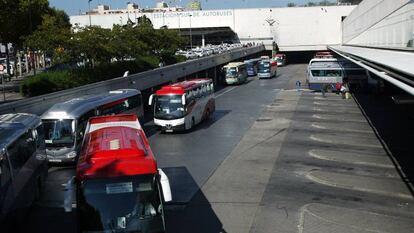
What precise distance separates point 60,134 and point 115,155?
12.6 m

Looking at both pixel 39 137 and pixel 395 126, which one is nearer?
pixel 39 137

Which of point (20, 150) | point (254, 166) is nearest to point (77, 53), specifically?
point (254, 166)

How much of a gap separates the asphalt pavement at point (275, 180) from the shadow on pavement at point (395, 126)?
0.58m

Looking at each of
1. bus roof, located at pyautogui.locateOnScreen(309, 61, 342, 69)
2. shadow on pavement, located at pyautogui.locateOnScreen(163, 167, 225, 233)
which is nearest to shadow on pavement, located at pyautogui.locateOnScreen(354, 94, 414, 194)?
bus roof, located at pyautogui.locateOnScreen(309, 61, 342, 69)

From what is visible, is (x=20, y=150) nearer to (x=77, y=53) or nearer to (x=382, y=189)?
(x=382, y=189)

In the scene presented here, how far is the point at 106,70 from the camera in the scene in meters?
43.3

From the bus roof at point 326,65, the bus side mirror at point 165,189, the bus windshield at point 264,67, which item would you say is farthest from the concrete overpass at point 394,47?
the bus windshield at point 264,67

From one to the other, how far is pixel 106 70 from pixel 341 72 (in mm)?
25438

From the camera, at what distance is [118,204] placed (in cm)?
1150

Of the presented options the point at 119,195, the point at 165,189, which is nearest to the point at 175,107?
the point at 165,189

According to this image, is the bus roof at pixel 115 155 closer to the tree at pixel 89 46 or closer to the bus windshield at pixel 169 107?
the bus windshield at pixel 169 107

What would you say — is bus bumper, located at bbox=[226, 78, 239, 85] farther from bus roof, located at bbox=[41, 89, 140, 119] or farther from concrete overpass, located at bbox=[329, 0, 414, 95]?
bus roof, located at bbox=[41, 89, 140, 119]

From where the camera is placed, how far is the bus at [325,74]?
5553 cm

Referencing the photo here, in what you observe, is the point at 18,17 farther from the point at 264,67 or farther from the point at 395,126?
the point at 395,126
